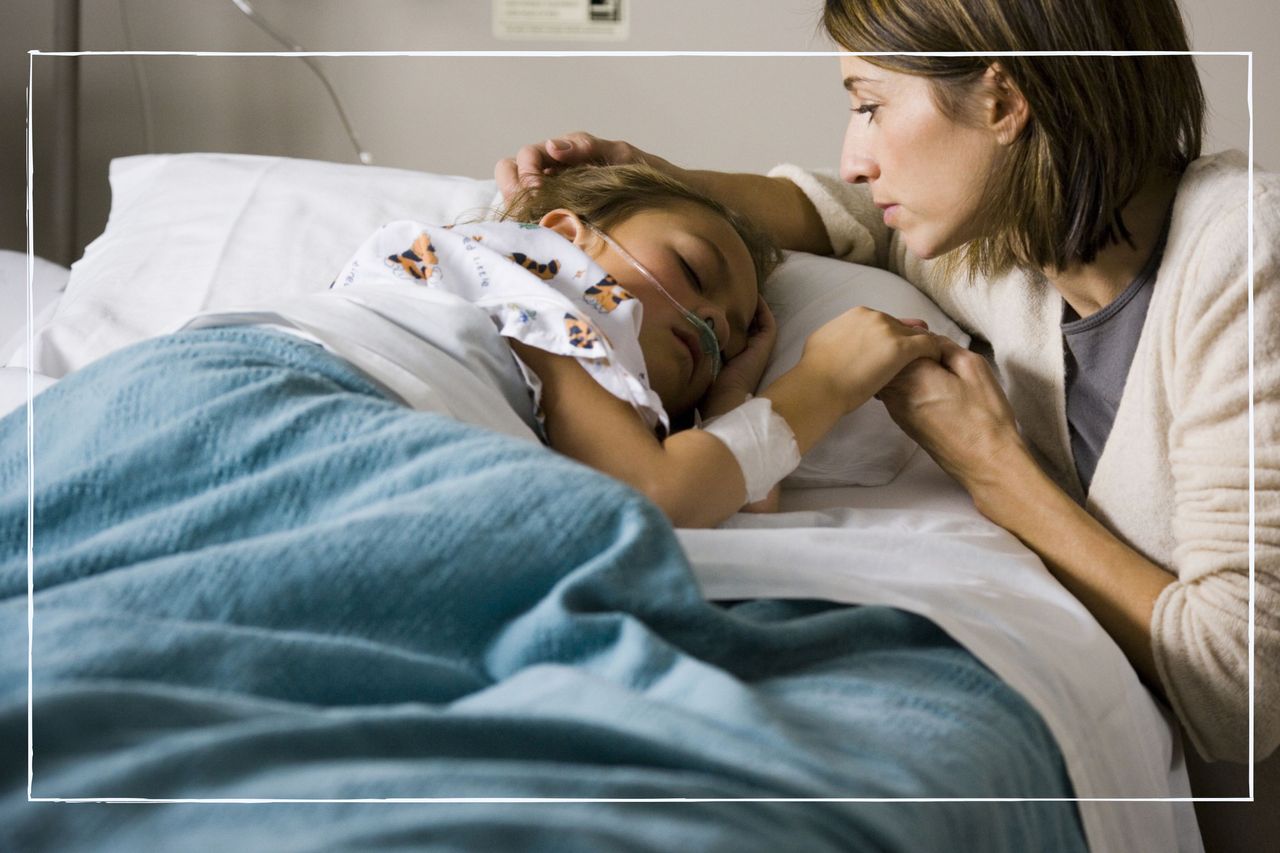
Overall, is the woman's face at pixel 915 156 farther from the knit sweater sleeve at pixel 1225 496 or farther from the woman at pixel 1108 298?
the knit sweater sleeve at pixel 1225 496

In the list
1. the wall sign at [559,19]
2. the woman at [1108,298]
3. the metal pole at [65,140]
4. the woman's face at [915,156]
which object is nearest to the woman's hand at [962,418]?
the woman at [1108,298]

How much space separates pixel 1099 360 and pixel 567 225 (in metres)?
0.39

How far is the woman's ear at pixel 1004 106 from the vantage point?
743 mm

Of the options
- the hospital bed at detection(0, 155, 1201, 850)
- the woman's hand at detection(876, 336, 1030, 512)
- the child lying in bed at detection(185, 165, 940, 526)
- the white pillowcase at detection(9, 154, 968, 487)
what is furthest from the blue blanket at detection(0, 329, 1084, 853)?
the white pillowcase at detection(9, 154, 968, 487)

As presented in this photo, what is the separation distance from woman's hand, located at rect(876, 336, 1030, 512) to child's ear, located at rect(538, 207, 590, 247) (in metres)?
0.25

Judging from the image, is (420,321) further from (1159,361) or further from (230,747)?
(1159,361)

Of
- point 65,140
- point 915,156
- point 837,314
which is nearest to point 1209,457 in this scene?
point 915,156

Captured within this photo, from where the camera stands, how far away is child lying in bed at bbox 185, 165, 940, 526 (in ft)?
2.54

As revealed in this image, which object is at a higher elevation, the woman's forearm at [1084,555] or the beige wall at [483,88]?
the beige wall at [483,88]

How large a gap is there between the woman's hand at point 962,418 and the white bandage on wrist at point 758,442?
5.1 inches

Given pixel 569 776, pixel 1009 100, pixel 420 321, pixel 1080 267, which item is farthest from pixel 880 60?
pixel 569 776

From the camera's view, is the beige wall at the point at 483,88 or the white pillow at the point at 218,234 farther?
the white pillow at the point at 218,234

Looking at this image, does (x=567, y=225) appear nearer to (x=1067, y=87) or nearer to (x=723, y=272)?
(x=723, y=272)

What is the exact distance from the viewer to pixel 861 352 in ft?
2.91
